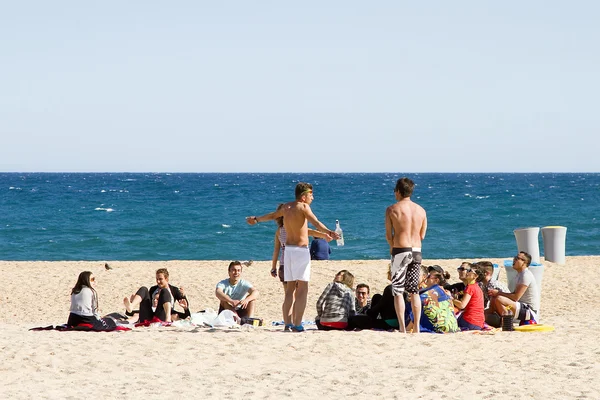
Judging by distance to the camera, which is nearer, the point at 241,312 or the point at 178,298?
the point at 241,312

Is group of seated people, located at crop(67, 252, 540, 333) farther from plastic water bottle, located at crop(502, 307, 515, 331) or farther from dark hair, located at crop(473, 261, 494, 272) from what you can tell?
plastic water bottle, located at crop(502, 307, 515, 331)

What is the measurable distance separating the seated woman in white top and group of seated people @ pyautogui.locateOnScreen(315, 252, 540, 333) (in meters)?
→ 2.40

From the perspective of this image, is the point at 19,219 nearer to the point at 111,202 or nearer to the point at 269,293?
the point at 111,202

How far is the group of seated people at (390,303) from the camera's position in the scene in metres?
8.73

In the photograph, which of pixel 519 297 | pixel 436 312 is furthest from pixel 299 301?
pixel 519 297

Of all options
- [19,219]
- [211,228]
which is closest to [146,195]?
[19,219]

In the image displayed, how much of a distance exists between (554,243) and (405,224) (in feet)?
31.2

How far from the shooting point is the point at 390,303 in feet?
28.6

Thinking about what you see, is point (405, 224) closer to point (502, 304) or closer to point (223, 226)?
point (502, 304)

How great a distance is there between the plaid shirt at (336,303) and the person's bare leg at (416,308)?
26.8 inches

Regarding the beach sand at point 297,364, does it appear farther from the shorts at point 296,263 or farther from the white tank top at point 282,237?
the white tank top at point 282,237

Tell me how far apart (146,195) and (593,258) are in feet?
148

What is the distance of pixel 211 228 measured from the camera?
3403 cm

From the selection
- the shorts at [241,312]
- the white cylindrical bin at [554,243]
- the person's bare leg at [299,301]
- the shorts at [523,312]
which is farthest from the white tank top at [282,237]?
the white cylindrical bin at [554,243]
